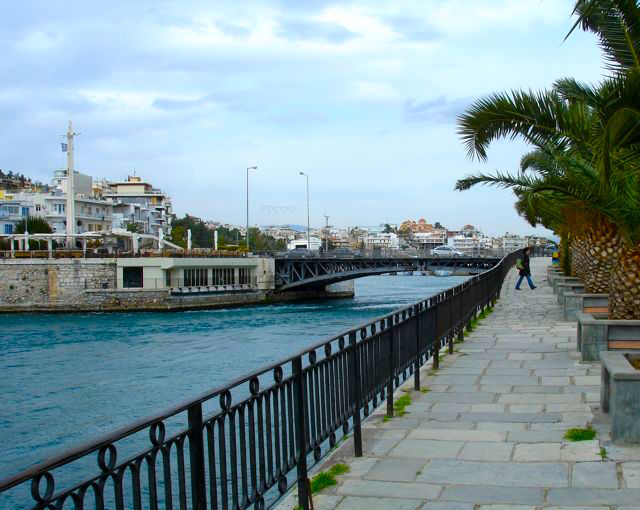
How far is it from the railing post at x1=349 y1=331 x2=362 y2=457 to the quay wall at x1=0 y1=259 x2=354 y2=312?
47.2 metres

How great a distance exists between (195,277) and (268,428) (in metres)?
53.6

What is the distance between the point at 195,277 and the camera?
57.7 m

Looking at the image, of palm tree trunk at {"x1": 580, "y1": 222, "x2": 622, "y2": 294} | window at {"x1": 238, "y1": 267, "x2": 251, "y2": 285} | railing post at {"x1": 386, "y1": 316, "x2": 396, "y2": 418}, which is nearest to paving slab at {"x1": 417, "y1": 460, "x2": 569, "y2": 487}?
railing post at {"x1": 386, "y1": 316, "x2": 396, "y2": 418}

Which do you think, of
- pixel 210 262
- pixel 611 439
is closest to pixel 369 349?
pixel 611 439

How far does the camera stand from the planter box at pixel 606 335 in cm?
944

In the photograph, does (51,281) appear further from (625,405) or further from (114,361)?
(625,405)

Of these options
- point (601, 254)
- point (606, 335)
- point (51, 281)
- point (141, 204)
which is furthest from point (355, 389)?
point (141, 204)

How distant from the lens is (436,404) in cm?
830

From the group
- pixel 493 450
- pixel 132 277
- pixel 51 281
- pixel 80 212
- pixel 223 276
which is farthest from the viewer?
pixel 80 212

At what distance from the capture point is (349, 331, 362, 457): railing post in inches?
250

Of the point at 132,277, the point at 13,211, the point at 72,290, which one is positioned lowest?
the point at 72,290

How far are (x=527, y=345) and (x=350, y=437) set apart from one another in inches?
262

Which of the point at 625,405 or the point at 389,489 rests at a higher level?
the point at 625,405

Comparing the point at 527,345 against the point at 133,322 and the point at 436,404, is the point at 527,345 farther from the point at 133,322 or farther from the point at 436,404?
the point at 133,322
